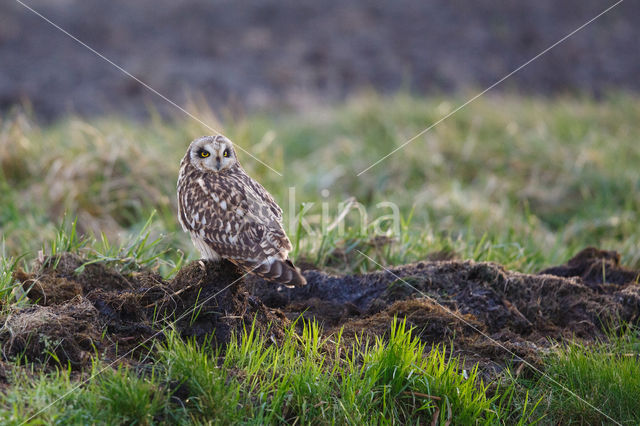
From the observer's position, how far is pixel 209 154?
430 cm

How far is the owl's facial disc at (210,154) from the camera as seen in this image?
4293 millimetres

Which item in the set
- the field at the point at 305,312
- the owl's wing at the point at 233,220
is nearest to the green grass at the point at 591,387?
the field at the point at 305,312

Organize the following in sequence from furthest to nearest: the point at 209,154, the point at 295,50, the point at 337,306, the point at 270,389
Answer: the point at 295,50, the point at 337,306, the point at 209,154, the point at 270,389

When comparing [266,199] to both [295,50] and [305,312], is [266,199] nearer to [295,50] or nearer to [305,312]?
[305,312]

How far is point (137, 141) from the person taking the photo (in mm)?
9008

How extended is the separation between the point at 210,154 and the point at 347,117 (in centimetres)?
708

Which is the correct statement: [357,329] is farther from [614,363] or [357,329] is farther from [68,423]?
[68,423]

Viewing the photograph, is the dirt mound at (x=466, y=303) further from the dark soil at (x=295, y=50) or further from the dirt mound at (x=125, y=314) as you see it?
the dark soil at (x=295, y=50)

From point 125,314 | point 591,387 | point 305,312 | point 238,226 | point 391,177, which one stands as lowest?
point 391,177

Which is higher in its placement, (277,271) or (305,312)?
(277,271)

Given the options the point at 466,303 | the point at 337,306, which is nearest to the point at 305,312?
the point at 337,306

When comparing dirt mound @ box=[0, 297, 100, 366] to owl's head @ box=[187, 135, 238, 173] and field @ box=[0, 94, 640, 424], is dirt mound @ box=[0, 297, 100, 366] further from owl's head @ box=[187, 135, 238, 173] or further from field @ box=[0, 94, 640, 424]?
owl's head @ box=[187, 135, 238, 173]

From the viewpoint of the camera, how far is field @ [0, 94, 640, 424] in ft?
11.6

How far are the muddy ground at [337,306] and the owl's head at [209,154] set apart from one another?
2.02 feet
